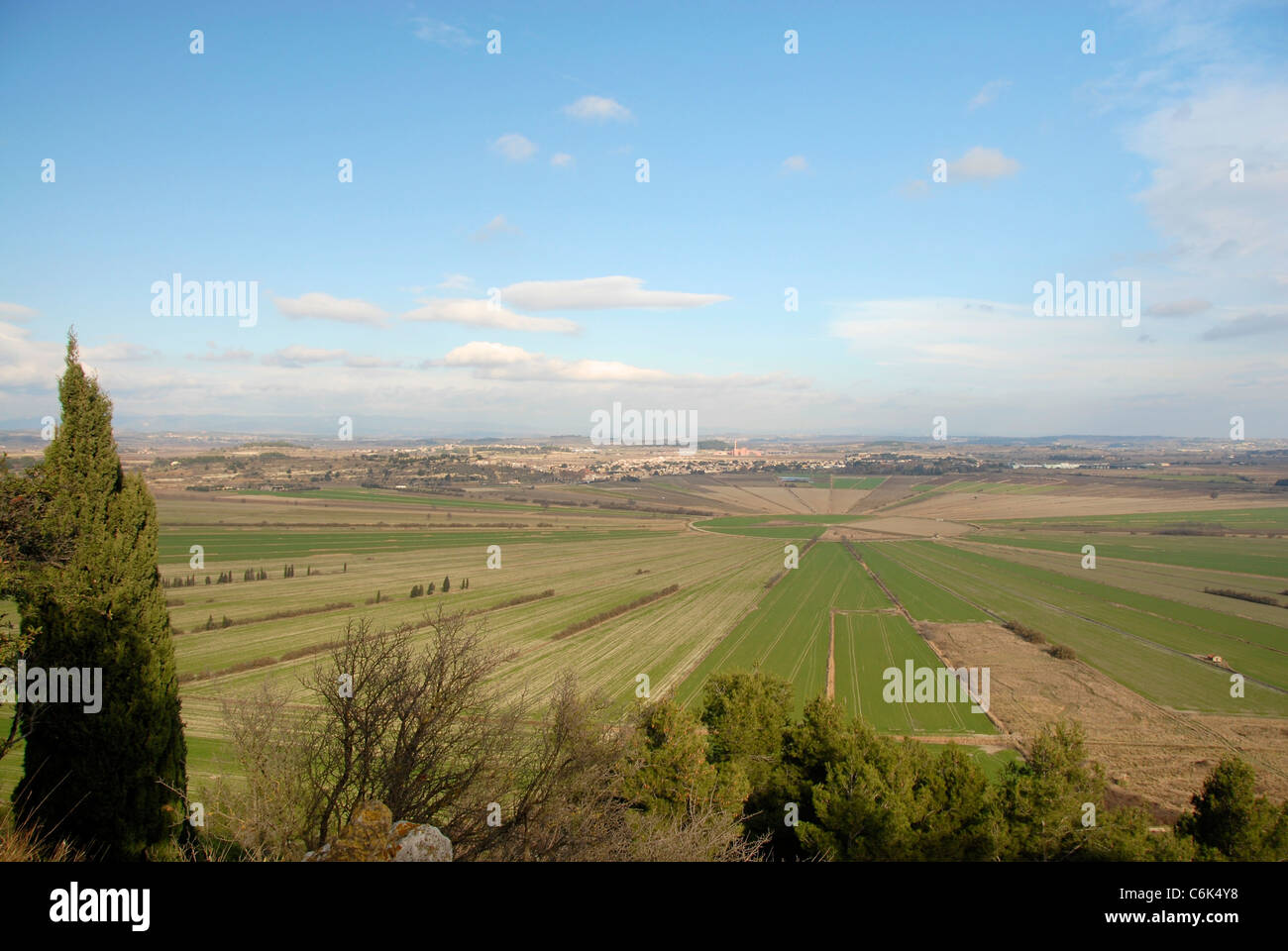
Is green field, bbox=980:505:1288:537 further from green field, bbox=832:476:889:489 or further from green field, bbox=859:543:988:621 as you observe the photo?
green field, bbox=832:476:889:489

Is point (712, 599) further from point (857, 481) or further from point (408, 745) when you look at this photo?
point (857, 481)

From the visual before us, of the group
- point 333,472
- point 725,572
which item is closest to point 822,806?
point 725,572

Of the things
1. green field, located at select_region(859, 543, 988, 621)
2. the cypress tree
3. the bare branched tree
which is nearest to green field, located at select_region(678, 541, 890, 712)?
green field, located at select_region(859, 543, 988, 621)
